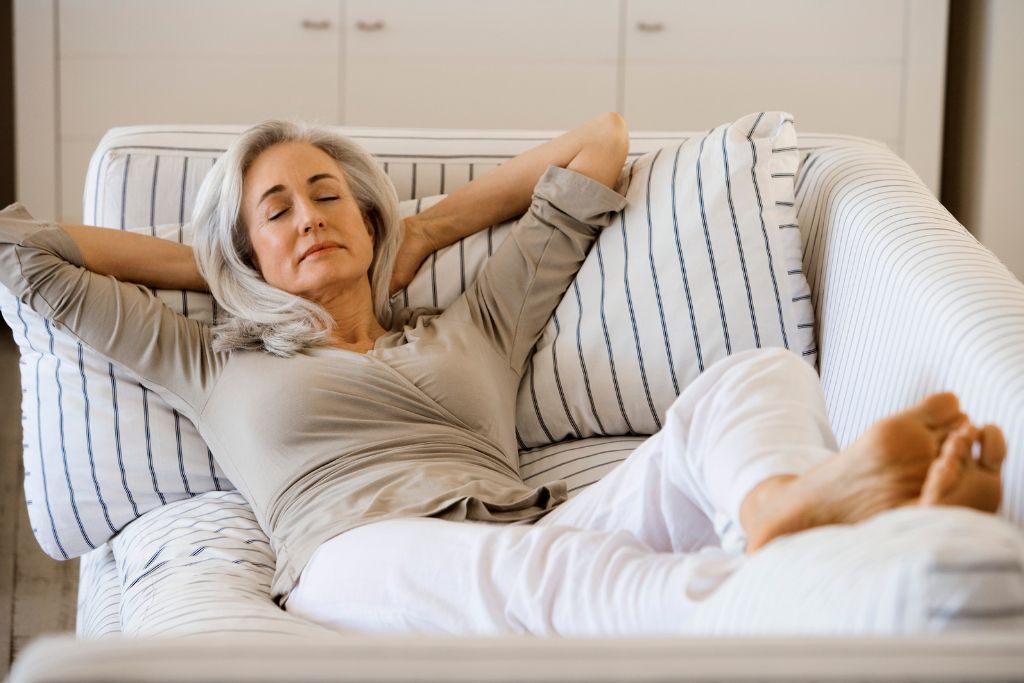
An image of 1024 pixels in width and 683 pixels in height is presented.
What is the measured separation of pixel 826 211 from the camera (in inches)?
65.6

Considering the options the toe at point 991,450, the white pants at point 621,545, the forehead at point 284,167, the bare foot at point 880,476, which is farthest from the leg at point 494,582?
the forehead at point 284,167

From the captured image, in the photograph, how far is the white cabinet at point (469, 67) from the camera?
341 cm

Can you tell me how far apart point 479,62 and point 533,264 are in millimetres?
1991

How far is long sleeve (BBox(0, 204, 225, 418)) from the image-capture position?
4.73 feet

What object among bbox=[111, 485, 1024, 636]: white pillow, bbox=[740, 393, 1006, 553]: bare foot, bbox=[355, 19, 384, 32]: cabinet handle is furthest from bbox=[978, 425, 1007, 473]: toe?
bbox=[355, 19, 384, 32]: cabinet handle

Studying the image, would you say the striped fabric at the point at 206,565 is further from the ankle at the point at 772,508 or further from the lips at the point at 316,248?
the ankle at the point at 772,508

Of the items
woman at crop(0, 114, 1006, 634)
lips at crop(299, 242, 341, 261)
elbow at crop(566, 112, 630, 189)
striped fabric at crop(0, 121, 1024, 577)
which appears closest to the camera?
woman at crop(0, 114, 1006, 634)

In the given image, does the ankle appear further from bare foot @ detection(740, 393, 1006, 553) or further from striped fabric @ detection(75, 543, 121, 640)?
striped fabric @ detection(75, 543, 121, 640)

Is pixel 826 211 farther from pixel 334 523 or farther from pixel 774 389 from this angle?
pixel 334 523

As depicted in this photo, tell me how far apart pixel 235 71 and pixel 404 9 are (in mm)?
533

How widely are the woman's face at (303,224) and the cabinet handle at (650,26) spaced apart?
202 cm

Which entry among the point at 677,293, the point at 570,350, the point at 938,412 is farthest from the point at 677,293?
the point at 938,412

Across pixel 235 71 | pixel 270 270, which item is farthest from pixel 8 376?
pixel 270 270

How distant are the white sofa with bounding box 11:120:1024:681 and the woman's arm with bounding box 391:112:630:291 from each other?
0.12 meters
